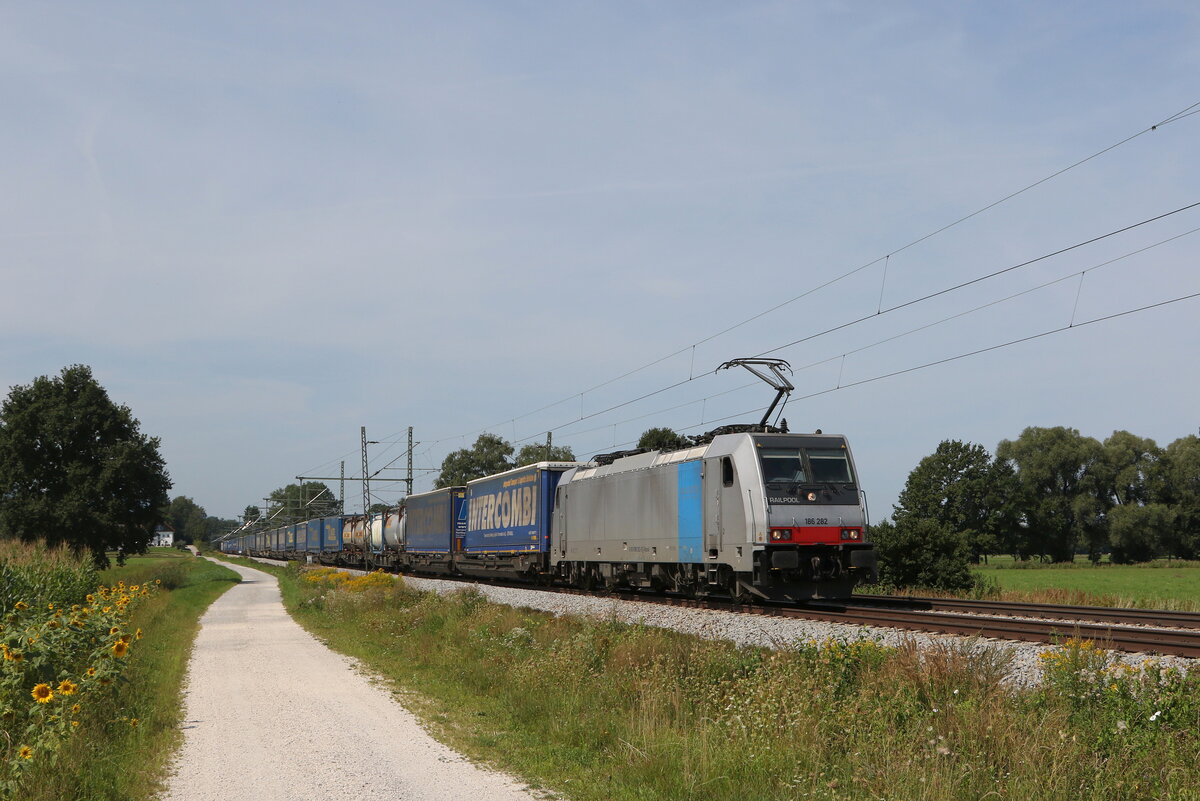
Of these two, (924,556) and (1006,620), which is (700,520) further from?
(924,556)

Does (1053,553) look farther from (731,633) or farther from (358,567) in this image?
(731,633)

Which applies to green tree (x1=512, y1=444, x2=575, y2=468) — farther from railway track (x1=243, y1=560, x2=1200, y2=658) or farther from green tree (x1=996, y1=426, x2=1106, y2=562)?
railway track (x1=243, y1=560, x2=1200, y2=658)

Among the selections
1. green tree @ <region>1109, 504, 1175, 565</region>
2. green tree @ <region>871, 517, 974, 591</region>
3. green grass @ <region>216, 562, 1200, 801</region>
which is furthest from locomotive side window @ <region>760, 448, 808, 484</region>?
green tree @ <region>1109, 504, 1175, 565</region>

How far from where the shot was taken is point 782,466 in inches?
800

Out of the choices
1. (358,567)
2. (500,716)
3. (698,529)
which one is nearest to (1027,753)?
(500,716)

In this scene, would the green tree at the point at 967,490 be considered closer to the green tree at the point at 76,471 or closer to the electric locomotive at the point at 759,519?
the green tree at the point at 76,471

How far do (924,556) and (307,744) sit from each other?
77.4 ft

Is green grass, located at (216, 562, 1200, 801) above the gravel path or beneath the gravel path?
above

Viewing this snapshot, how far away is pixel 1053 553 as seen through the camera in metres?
92.1

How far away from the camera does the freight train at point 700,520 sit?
19984mm

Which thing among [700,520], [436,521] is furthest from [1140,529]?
[700,520]

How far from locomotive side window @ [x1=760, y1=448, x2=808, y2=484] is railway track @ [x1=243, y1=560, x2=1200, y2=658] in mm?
2637

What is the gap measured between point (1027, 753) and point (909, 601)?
16.1 meters

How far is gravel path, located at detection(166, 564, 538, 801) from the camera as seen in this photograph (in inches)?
324
